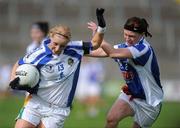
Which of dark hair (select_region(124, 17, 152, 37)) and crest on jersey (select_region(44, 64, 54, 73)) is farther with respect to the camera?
dark hair (select_region(124, 17, 152, 37))

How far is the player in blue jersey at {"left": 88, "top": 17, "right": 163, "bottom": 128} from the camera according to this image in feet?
34.8

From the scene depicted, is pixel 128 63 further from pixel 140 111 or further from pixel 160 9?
pixel 160 9

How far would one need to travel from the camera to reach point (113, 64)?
32719 mm

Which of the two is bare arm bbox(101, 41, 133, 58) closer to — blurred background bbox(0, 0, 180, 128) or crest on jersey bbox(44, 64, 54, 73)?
crest on jersey bbox(44, 64, 54, 73)

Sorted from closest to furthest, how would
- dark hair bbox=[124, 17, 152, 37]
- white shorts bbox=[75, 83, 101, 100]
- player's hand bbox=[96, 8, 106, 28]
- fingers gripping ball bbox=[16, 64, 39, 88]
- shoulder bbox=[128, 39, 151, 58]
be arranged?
A: fingers gripping ball bbox=[16, 64, 39, 88], player's hand bbox=[96, 8, 106, 28], shoulder bbox=[128, 39, 151, 58], dark hair bbox=[124, 17, 152, 37], white shorts bbox=[75, 83, 101, 100]

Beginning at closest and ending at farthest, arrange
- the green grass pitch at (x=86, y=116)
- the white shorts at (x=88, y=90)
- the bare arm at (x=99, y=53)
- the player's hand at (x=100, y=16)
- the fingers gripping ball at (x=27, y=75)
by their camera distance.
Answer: the fingers gripping ball at (x=27, y=75), the player's hand at (x=100, y=16), the bare arm at (x=99, y=53), the green grass pitch at (x=86, y=116), the white shorts at (x=88, y=90)

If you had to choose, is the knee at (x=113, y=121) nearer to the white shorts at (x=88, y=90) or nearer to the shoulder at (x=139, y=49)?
the shoulder at (x=139, y=49)

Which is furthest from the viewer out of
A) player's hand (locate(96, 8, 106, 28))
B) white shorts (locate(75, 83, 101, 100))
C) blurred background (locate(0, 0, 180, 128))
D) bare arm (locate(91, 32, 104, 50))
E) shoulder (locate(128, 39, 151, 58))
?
blurred background (locate(0, 0, 180, 128))

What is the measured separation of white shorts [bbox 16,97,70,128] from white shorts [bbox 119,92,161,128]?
1.25 metres

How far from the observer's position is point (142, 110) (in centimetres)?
1120

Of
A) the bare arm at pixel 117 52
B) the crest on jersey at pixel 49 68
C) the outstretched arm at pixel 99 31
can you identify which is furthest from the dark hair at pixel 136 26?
the crest on jersey at pixel 49 68

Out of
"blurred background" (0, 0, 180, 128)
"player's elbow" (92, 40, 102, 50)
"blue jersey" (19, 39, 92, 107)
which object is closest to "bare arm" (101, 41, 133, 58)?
"player's elbow" (92, 40, 102, 50)

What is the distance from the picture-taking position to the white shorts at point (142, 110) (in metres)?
11.1

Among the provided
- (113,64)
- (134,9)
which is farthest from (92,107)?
(134,9)
